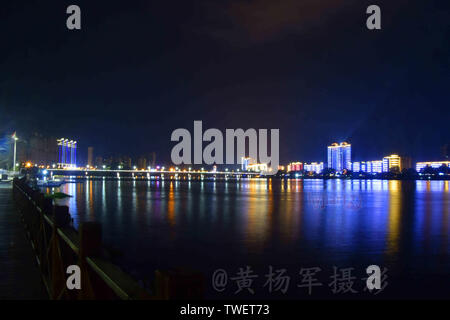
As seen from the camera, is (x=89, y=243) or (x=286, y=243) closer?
(x=89, y=243)

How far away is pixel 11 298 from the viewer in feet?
23.2

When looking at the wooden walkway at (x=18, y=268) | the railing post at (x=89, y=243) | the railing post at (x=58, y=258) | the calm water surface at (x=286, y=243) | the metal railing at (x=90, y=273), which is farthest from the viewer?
the calm water surface at (x=286, y=243)

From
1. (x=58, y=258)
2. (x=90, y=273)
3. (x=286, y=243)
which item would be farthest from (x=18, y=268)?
(x=286, y=243)

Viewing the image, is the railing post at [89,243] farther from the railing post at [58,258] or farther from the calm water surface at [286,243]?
the calm water surface at [286,243]

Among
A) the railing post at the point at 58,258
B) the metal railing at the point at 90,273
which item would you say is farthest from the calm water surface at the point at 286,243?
the railing post at the point at 58,258

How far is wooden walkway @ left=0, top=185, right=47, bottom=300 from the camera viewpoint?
292 inches

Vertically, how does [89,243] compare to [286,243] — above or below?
above

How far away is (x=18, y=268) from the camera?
905 cm

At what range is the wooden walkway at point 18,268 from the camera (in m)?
7.41

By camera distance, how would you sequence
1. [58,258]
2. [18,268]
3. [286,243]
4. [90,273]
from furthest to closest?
1. [286,243]
2. [18,268]
3. [58,258]
4. [90,273]

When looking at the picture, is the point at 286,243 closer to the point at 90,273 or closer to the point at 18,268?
the point at 18,268

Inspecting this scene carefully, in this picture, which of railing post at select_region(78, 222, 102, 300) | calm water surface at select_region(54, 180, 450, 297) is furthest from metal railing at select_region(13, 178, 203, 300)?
calm water surface at select_region(54, 180, 450, 297)

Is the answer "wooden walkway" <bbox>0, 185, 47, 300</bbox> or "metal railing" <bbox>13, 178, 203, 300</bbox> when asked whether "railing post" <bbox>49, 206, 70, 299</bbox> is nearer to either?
"metal railing" <bbox>13, 178, 203, 300</bbox>
